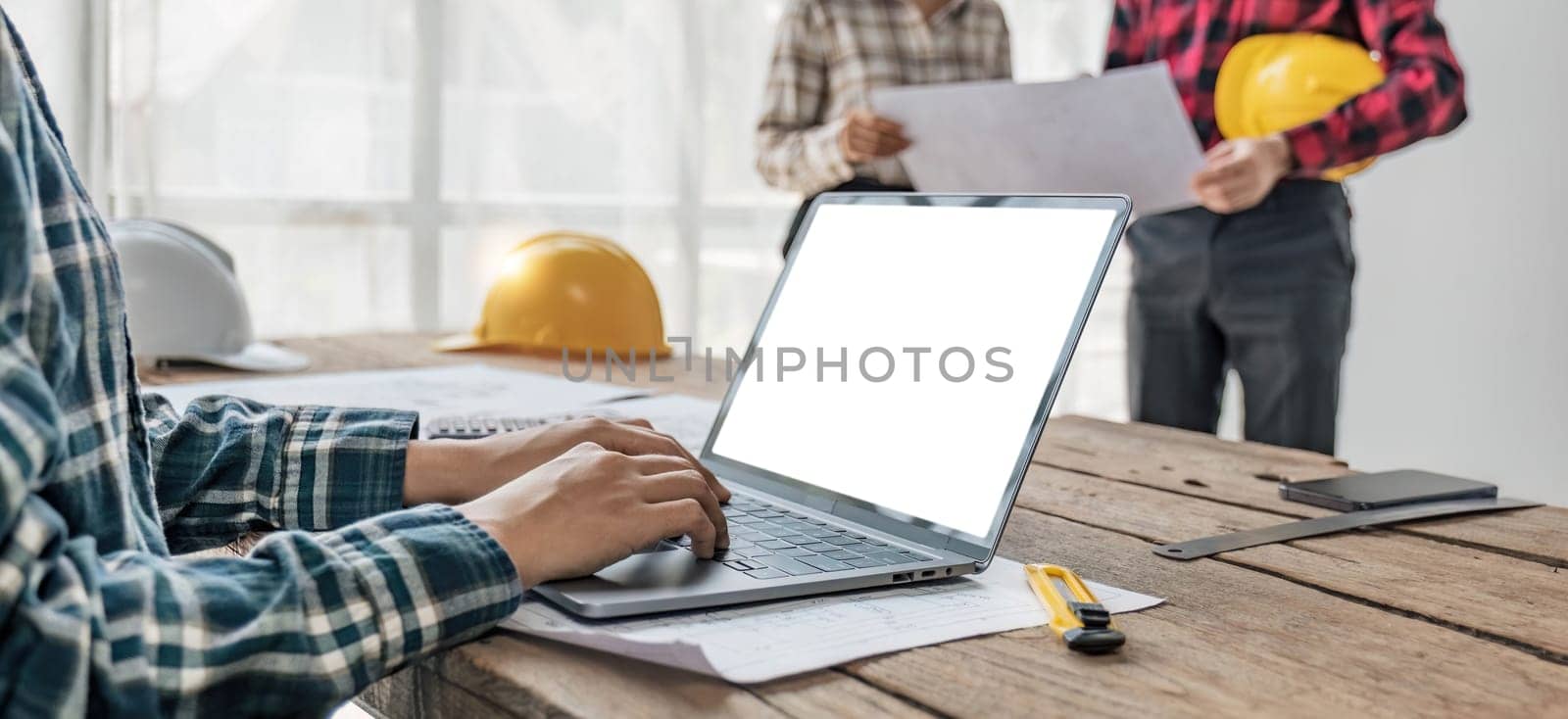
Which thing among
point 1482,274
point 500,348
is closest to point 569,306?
point 500,348

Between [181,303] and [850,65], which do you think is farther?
[850,65]

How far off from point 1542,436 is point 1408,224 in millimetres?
567

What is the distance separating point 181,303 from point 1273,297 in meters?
1.35

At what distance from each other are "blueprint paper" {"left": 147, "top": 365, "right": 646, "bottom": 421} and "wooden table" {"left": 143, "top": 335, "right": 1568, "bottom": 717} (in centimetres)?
57

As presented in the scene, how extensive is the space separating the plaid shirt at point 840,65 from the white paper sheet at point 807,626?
1300mm

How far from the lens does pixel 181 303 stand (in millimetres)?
1486

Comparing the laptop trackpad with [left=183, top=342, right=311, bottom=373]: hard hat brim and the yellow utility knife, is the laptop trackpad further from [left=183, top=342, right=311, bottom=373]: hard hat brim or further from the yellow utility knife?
[left=183, top=342, right=311, bottom=373]: hard hat brim

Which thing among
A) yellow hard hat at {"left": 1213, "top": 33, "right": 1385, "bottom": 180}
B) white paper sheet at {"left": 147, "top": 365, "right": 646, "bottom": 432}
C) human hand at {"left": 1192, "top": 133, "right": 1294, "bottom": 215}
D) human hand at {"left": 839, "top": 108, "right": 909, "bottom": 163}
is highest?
yellow hard hat at {"left": 1213, "top": 33, "right": 1385, "bottom": 180}

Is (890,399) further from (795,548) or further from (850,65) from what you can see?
(850,65)

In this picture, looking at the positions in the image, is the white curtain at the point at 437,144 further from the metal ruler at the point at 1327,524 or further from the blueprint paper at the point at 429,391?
the metal ruler at the point at 1327,524

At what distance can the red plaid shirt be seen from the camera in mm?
1574

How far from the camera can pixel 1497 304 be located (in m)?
2.87

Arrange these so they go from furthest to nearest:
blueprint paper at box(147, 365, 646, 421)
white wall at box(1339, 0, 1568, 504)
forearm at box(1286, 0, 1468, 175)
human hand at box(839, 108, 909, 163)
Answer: white wall at box(1339, 0, 1568, 504)
human hand at box(839, 108, 909, 163)
forearm at box(1286, 0, 1468, 175)
blueprint paper at box(147, 365, 646, 421)

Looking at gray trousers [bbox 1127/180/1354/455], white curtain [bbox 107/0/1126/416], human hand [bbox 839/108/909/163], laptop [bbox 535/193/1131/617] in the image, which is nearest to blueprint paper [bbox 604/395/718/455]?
laptop [bbox 535/193/1131/617]
